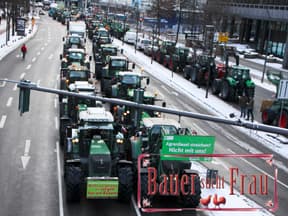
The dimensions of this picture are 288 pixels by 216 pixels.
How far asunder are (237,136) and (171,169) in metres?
13.2

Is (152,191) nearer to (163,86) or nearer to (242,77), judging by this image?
(242,77)

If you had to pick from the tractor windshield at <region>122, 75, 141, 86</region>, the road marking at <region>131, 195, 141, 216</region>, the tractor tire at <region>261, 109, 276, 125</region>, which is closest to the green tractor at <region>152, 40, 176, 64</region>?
the tractor windshield at <region>122, 75, 141, 86</region>

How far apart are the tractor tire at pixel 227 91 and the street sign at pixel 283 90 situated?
9409 mm

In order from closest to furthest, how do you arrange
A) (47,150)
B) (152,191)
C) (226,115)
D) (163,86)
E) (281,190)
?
(152,191) < (281,190) < (47,150) < (226,115) < (163,86)

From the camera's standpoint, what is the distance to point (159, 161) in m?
16.3

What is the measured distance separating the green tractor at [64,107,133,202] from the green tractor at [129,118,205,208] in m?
0.71

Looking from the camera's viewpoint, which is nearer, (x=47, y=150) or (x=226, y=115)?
(x=47, y=150)

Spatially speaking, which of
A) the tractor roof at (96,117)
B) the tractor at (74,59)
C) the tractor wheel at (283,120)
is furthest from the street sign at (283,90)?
the tractor at (74,59)

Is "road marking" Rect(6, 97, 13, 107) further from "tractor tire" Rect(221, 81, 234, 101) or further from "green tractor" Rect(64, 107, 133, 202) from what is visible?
"tractor tire" Rect(221, 81, 234, 101)

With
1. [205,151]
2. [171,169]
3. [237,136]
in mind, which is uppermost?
[205,151]

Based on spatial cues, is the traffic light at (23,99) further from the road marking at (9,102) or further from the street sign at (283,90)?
the road marking at (9,102)

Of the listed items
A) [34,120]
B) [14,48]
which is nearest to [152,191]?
[34,120]

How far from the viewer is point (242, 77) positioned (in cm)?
3712

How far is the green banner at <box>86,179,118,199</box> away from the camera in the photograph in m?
15.3
